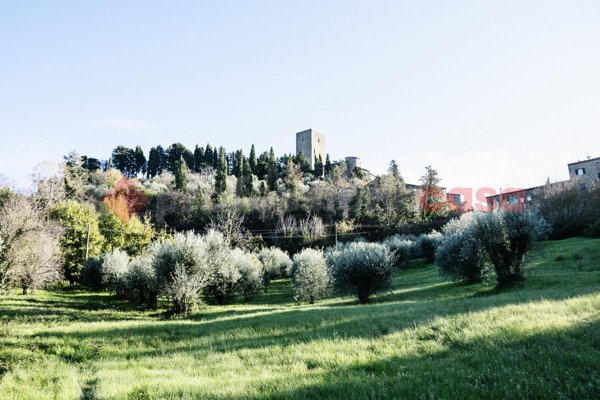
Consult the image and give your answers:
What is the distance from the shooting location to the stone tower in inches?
5128

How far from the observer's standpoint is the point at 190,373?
846cm

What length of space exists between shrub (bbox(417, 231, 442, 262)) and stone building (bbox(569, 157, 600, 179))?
1878 inches

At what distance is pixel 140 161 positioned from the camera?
12188 centimetres

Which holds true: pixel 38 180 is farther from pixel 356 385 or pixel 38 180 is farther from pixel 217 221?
pixel 356 385

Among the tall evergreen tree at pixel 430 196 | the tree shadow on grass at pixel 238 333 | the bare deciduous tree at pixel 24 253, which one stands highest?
the tall evergreen tree at pixel 430 196

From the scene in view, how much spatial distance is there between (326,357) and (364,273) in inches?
678

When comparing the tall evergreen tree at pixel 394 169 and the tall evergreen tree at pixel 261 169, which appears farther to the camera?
the tall evergreen tree at pixel 261 169

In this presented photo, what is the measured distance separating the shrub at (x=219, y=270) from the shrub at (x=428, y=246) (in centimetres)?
2746

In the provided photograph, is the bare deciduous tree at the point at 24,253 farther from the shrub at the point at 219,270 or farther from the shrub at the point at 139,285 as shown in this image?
the shrub at the point at 219,270

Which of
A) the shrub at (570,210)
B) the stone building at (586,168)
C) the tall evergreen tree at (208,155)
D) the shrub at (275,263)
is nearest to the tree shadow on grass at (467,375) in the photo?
the shrub at (275,263)

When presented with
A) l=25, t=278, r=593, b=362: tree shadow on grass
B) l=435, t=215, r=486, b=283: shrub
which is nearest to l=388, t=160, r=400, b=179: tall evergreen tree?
l=435, t=215, r=486, b=283: shrub

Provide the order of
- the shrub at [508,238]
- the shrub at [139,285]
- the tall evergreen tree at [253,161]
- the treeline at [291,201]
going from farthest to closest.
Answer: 1. the tall evergreen tree at [253,161]
2. the treeline at [291,201]
3. the shrub at [139,285]
4. the shrub at [508,238]

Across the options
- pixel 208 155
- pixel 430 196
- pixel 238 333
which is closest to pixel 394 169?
pixel 430 196

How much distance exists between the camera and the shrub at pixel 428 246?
4819cm
